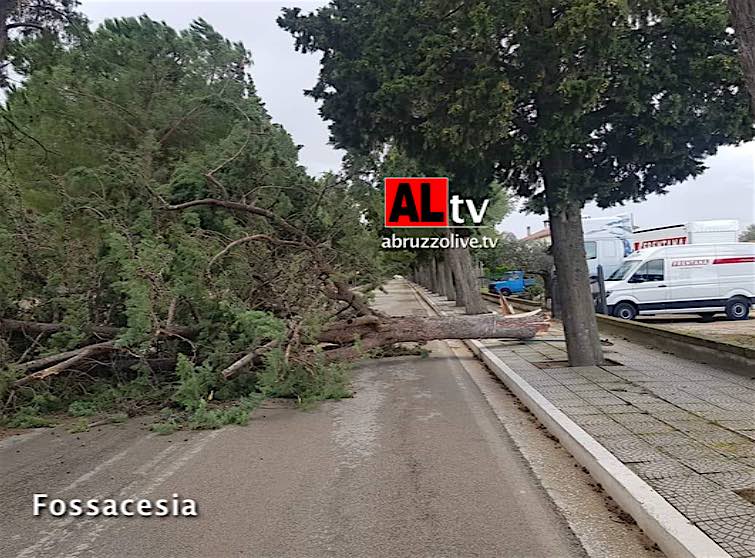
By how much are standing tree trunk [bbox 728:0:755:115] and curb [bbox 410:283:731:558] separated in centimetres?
317

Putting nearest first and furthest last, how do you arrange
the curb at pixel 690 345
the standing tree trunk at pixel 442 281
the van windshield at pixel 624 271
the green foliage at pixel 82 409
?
the green foliage at pixel 82 409 < the curb at pixel 690 345 < the van windshield at pixel 624 271 < the standing tree trunk at pixel 442 281

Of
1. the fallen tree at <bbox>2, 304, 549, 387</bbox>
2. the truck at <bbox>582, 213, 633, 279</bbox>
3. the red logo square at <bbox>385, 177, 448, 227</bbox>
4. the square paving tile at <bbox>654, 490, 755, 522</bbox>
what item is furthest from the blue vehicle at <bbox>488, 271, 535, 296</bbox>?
the square paving tile at <bbox>654, 490, 755, 522</bbox>

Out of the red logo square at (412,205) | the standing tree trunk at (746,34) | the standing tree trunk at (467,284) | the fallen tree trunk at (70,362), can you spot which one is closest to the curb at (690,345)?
the red logo square at (412,205)

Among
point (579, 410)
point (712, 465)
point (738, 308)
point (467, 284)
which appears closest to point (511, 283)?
point (467, 284)

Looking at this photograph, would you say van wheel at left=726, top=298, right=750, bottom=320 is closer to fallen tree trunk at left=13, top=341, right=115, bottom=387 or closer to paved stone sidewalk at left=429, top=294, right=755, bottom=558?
paved stone sidewalk at left=429, top=294, right=755, bottom=558

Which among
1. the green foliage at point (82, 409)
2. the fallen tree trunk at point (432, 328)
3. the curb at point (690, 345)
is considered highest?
the fallen tree trunk at point (432, 328)

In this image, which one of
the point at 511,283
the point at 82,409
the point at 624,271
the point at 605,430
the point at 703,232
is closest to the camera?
the point at 605,430

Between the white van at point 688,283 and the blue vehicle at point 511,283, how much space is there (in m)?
16.0

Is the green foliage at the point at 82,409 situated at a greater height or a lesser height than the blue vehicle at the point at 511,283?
lesser

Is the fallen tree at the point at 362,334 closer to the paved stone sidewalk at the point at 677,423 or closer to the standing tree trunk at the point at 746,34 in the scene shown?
the paved stone sidewalk at the point at 677,423

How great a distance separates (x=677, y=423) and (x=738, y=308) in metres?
12.7

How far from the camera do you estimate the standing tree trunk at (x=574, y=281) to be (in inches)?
391

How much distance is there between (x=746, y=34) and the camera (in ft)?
16.5

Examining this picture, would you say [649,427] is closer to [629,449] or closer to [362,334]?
[629,449]
